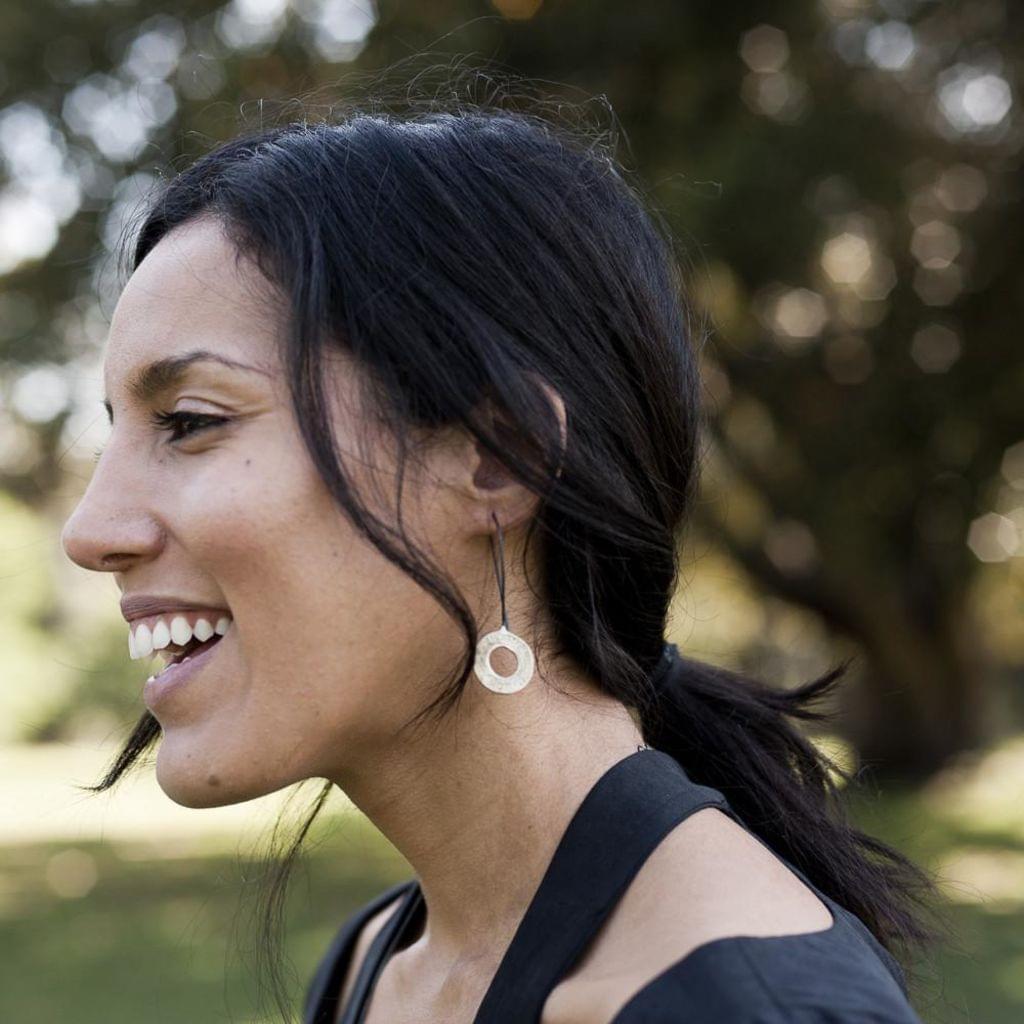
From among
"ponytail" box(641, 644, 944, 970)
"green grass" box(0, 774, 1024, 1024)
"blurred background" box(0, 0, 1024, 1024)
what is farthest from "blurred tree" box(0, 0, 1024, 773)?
"ponytail" box(641, 644, 944, 970)

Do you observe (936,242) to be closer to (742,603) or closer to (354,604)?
(742,603)

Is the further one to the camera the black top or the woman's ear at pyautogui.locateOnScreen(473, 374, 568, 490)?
the woman's ear at pyautogui.locateOnScreen(473, 374, 568, 490)

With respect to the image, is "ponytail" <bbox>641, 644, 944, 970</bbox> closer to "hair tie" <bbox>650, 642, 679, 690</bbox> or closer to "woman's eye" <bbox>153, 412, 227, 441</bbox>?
"hair tie" <bbox>650, 642, 679, 690</bbox>

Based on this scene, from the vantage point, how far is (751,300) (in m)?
11.7

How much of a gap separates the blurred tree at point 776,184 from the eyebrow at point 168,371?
759cm

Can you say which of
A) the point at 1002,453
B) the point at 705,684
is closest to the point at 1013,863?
the point at 1002,453

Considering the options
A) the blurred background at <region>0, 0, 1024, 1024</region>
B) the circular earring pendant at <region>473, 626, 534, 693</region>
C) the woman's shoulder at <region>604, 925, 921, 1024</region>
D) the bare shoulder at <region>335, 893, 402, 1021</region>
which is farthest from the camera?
the blurred background at <region>0, 0, 1024, 1024</region>

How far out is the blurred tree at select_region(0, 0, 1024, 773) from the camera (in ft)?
33.6

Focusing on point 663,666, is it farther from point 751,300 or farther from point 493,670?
point 751,300

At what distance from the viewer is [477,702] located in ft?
7.13

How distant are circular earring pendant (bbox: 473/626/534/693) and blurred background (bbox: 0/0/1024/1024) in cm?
622

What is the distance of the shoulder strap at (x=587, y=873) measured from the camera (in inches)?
74.6

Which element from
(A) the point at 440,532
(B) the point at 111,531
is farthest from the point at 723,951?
(B) the point at 111,531

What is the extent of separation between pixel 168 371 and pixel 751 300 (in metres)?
9.96
